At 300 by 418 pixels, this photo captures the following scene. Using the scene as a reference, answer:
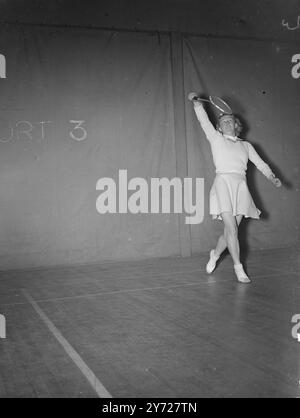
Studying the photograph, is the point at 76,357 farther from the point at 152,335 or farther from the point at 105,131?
the point at 105,131

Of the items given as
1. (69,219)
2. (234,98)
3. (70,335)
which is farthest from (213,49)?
(70,335)

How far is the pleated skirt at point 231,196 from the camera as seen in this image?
4.37m

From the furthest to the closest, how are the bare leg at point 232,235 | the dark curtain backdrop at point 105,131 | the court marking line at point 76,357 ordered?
the dark curtain backdrop at point 105,131 → the bare leg at point 232,235 → the court marking line at point 76,357

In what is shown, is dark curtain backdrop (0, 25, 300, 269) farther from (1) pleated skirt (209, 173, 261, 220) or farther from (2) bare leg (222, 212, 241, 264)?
(2) bare leg (222, 212, 241, 264)

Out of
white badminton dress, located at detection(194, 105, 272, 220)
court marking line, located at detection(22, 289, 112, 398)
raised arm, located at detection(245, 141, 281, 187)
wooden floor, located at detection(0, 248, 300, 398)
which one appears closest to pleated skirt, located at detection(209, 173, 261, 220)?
white badminton dress, located at detection(194, 105, 272, 220)

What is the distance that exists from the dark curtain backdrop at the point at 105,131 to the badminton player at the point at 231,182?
161 centimetres

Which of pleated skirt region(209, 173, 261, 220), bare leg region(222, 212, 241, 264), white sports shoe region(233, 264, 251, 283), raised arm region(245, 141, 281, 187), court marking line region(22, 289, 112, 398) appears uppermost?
raised arm region(245, 141, 281, 187)

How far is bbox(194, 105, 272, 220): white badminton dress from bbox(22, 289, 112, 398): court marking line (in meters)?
1.84

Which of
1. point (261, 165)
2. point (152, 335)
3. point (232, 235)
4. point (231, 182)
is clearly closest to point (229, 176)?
point (231, 182)

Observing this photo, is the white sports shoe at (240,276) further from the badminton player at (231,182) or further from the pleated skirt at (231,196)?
the pleated skirt at (231,196)

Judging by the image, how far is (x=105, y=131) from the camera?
5879 mm

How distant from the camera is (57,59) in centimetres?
567

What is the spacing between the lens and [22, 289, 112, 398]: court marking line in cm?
215

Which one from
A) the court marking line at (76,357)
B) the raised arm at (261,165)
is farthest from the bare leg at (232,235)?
the court marking line at (76,357)
